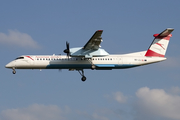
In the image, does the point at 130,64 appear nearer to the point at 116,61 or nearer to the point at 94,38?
the point at 116,61

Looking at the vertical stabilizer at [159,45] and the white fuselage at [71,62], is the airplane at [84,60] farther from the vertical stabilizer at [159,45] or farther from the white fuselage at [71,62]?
the vertical stabilizer at [159,45]

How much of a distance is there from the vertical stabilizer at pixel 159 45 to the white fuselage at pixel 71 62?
2083 millimetres

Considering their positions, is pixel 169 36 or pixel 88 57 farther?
pixel 169 36

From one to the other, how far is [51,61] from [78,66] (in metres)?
3.10

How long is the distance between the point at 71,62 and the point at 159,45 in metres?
11.0

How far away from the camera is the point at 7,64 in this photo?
136ft

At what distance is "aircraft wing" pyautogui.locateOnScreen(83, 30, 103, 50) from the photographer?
37.0m

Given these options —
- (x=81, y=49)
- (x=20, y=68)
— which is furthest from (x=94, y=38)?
(x=20, y=68)

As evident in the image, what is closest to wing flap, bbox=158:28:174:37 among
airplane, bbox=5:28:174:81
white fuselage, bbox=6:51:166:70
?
airplane, bbox=5:28:174:81

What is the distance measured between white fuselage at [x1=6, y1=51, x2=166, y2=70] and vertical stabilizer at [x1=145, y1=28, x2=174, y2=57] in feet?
6.84

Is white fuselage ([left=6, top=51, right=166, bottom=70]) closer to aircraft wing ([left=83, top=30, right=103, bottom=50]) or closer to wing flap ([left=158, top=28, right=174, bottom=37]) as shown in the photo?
aircraft wing ([left=83, top=30, right=103, bottom=50])

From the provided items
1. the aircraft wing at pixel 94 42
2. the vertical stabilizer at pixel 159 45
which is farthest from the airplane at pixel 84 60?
the vertical stabilizer at pixel 159 45

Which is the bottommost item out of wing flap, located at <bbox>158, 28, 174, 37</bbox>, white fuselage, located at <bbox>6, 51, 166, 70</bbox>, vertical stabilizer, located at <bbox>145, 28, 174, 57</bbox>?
white fuselage, located at <bbox>6, 51, 166, 70</bbox>

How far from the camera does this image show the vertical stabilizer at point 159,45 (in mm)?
43375
